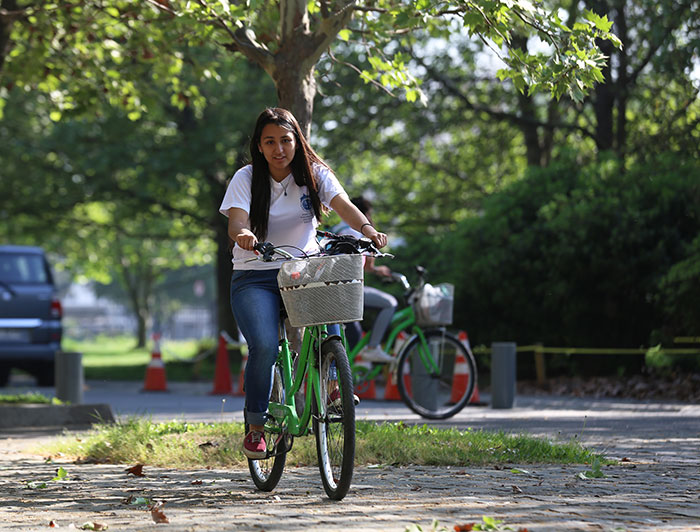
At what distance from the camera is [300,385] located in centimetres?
542

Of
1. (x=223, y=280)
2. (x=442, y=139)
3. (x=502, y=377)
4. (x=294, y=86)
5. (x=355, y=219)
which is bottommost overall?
(x=502, y=377)

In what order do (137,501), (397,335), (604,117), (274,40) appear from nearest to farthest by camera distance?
(137,501)
(274,40)
(397,335)
(604,117)

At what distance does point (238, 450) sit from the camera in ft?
22.0

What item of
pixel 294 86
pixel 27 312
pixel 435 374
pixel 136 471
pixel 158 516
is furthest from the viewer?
pixel 27 312

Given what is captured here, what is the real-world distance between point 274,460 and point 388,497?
2.06ft

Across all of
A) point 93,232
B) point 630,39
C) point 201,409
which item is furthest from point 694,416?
point 93,232

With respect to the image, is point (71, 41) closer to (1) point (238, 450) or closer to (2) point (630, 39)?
(1) point (238, 450)

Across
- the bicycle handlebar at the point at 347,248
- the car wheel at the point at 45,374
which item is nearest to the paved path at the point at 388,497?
the bicycle handlebar at the point at 347,248

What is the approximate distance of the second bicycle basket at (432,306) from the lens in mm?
10102

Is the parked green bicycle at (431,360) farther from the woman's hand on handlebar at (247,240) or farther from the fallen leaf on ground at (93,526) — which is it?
the fallen leaf on ground at (93,526)

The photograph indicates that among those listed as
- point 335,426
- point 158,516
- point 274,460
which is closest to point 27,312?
point 274,460

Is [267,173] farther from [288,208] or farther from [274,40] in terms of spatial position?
[274,40]

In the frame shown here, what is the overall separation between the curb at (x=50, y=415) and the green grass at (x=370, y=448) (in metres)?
2.77

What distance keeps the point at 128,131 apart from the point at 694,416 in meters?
16.0
